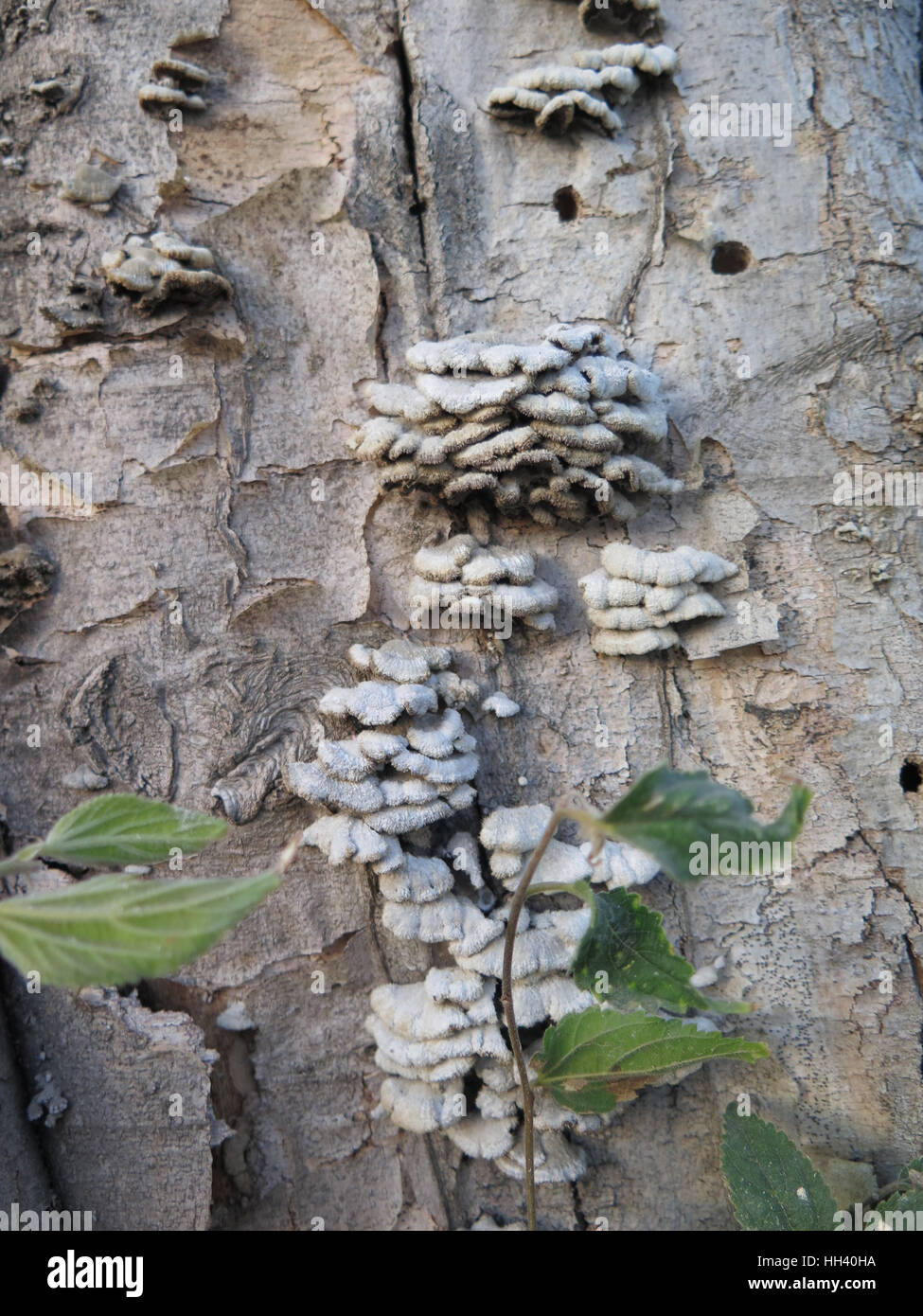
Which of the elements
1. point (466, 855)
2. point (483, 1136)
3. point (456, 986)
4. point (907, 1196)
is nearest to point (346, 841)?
point (466, 855)

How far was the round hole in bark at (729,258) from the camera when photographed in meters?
2.09

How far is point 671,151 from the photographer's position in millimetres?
2115

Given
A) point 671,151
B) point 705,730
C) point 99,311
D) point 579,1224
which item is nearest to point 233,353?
point 99,311

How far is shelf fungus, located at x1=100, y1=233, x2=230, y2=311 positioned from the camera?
1.87m

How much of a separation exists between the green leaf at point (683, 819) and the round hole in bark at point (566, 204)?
1.72 metres

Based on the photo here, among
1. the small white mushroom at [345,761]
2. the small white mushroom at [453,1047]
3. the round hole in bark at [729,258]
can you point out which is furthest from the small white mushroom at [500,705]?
the round hole in bark at [729,258]

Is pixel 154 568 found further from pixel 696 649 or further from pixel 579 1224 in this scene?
pixel 579 1224

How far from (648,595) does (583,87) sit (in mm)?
1289

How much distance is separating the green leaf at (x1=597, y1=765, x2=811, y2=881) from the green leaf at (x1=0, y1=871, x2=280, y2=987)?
1.36ft

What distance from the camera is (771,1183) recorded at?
1.65 metres

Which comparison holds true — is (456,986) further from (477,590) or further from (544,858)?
(477,590)

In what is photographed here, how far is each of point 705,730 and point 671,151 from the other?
1.49m

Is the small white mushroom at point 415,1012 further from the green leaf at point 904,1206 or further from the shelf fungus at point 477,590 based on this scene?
the green leaf at point 904,1206

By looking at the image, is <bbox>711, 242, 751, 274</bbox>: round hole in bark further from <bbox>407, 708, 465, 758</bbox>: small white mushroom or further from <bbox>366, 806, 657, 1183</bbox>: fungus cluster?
<bbox>366, 806, 657, 1183</bbox>: fungus cluster
